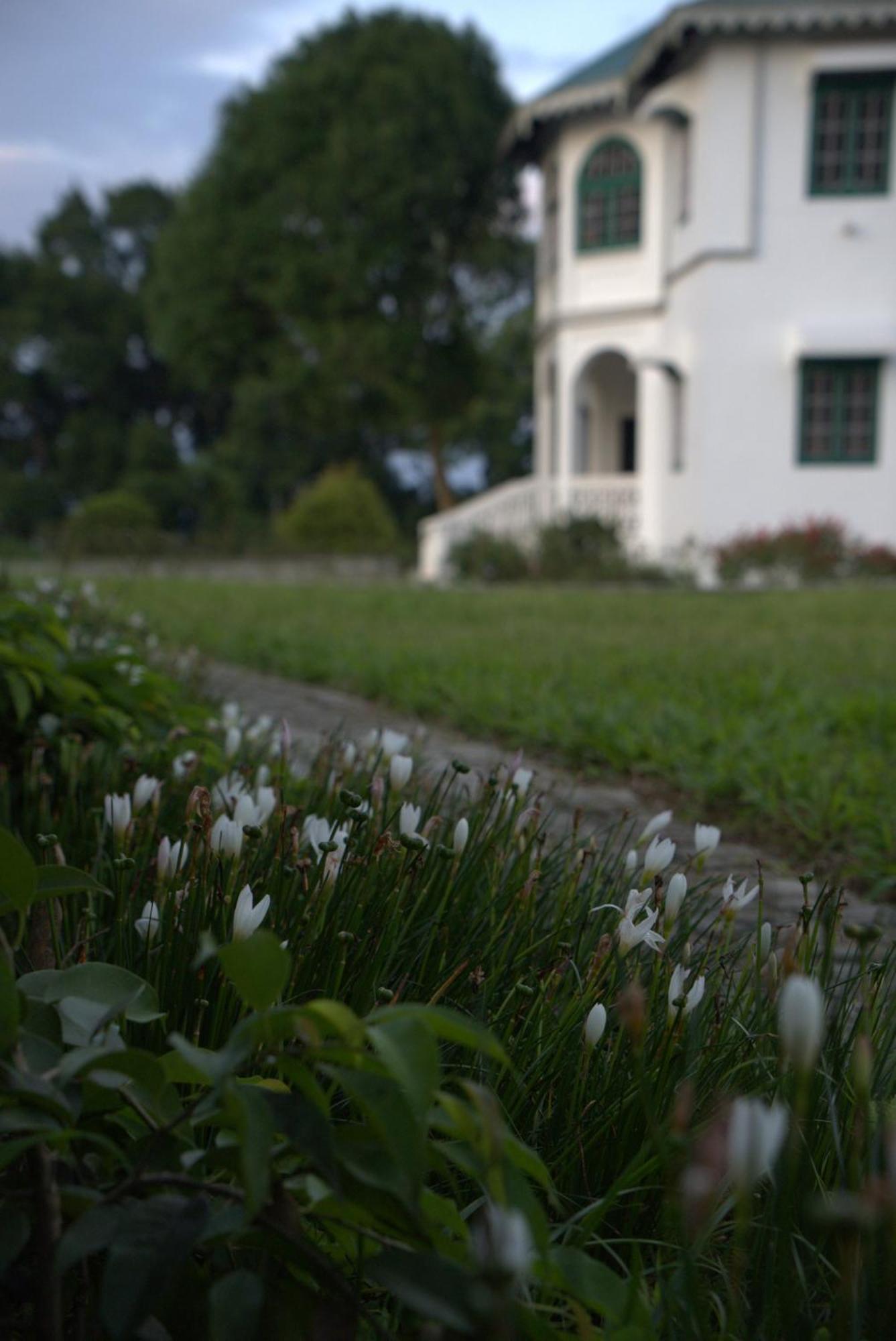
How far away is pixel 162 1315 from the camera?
1188 millimetres

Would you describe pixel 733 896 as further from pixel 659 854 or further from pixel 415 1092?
pixel 415 1092

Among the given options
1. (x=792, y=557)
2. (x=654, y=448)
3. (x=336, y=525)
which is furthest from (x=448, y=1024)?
(x=336, y=525)

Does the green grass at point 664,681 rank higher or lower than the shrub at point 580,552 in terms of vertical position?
lower

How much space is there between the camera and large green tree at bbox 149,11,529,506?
90.5 feet

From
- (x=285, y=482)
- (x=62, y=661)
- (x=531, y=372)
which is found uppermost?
(x=531, y=372)

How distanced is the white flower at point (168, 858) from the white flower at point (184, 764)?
2.15 ft

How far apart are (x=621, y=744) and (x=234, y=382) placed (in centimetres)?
2906

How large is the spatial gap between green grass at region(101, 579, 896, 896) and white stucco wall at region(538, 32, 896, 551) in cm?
603

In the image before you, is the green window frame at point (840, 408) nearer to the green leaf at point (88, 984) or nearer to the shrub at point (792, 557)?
the shrub at point (792, 557)

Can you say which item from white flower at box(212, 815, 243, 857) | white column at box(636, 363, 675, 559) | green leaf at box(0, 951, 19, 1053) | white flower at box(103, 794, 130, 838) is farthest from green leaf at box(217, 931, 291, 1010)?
white column at box(636, 363, 675, 559)

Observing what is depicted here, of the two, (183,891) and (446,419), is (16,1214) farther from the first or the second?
(446,419)

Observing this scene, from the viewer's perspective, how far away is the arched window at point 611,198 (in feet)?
69.7

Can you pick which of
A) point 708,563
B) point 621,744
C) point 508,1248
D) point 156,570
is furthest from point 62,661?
point 156,570

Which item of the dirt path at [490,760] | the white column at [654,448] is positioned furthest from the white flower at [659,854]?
the white column at [654,448]
